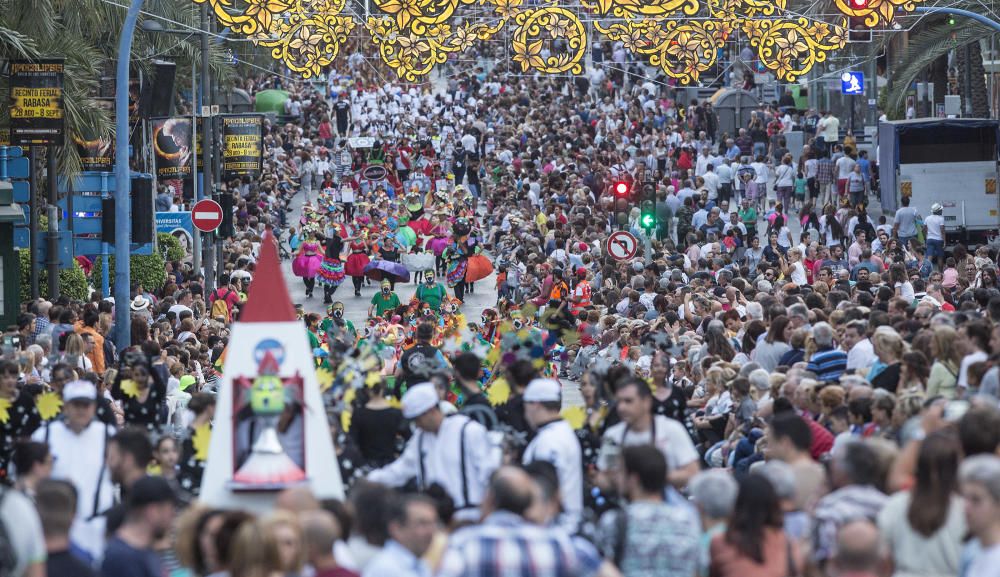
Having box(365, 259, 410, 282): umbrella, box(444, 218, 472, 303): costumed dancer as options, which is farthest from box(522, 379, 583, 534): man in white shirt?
box(444, 218, 472, 303): costumed dancer

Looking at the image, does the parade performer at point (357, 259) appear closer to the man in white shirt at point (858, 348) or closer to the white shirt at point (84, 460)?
the man in white shirt at point (858, 348)

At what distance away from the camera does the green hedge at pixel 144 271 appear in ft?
109

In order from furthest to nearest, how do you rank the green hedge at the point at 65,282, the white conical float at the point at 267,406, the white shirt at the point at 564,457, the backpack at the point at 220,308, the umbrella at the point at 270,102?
the umbrella at the point at 270,102 < the green hedge at the point at 65,282 < the backpack at the point at 220,308 < the white conical float at the point at 267,406 < the white shirt at the point at 564,457

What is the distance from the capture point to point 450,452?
35.8 feet

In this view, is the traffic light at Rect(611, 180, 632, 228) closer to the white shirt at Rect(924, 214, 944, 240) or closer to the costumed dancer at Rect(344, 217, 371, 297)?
the costumed dancer at Rect(344, 217, 371, 297)

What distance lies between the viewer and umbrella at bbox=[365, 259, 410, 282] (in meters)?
35.2

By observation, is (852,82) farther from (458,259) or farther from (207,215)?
(207,215)

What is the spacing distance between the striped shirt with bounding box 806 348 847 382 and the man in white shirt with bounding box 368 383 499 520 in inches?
197

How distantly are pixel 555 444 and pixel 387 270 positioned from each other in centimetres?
2477

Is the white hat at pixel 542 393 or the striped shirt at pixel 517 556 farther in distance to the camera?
the white hat at pixel 542 393

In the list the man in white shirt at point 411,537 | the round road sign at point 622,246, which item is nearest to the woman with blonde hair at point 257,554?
the man in white shirt at point 411,537

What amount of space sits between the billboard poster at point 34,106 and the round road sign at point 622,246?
7.89 meters

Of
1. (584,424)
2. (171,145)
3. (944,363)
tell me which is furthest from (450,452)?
(171,145)

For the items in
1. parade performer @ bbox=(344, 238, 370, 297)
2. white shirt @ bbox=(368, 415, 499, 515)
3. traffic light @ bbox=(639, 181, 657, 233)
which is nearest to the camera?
white shirt @ bbox=(368, 415, 499, 515)
